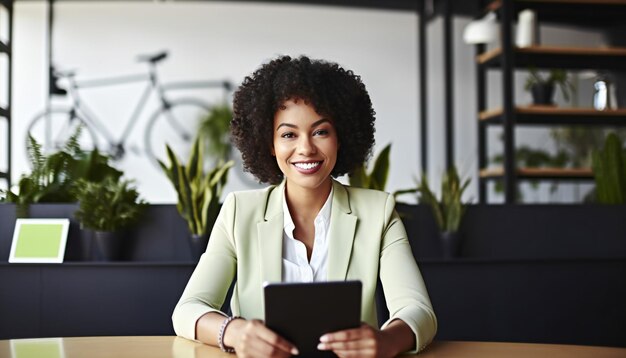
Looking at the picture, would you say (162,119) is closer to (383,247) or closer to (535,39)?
(535,39)

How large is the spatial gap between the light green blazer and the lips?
0.41 ft

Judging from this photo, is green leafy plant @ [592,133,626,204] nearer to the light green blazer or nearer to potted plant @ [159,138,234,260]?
potted plant @ [159,138,234,260]

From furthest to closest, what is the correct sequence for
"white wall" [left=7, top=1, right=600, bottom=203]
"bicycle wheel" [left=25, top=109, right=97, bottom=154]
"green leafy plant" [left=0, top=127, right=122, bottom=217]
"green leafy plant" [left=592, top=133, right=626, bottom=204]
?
1. "white wall" [left=7, top=1, right=600, bottom=203]
2. "bicycle wheel" [left=25, top=109, right=97, bottom=154]
3. "green leafy plant" [left=592, top=133, right=626, bottom=204]
4. "green leafy plant" [left=0, top=127, right=122, bottom=217]

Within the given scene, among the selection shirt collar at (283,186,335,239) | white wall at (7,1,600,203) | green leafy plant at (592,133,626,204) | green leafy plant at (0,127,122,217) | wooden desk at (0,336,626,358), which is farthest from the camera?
white wall at (7,1,600,203)

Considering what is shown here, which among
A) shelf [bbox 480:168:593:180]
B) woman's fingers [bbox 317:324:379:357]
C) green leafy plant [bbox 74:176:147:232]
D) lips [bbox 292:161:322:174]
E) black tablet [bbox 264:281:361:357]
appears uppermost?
shelf [bbox 480:168:593:180]

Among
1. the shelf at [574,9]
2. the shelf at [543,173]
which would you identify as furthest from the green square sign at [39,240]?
the shelf at [574,9]

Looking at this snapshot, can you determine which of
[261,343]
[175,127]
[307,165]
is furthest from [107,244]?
[175,127]

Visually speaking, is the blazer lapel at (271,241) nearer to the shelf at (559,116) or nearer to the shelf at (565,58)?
the shelf at (559,116)

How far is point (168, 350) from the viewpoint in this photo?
1330mm

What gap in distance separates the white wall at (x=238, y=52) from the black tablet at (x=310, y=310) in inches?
252

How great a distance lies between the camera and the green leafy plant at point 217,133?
7227 millimetres

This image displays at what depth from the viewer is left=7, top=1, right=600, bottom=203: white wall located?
7488 millimetres

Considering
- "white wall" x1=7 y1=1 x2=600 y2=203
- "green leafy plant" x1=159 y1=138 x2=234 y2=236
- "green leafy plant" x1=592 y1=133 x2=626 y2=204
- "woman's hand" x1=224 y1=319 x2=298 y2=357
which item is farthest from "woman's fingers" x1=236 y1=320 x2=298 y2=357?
"white wall" x1=7 y1=1 x2=600 y2=203

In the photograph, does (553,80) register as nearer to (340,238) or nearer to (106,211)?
(106,211)
